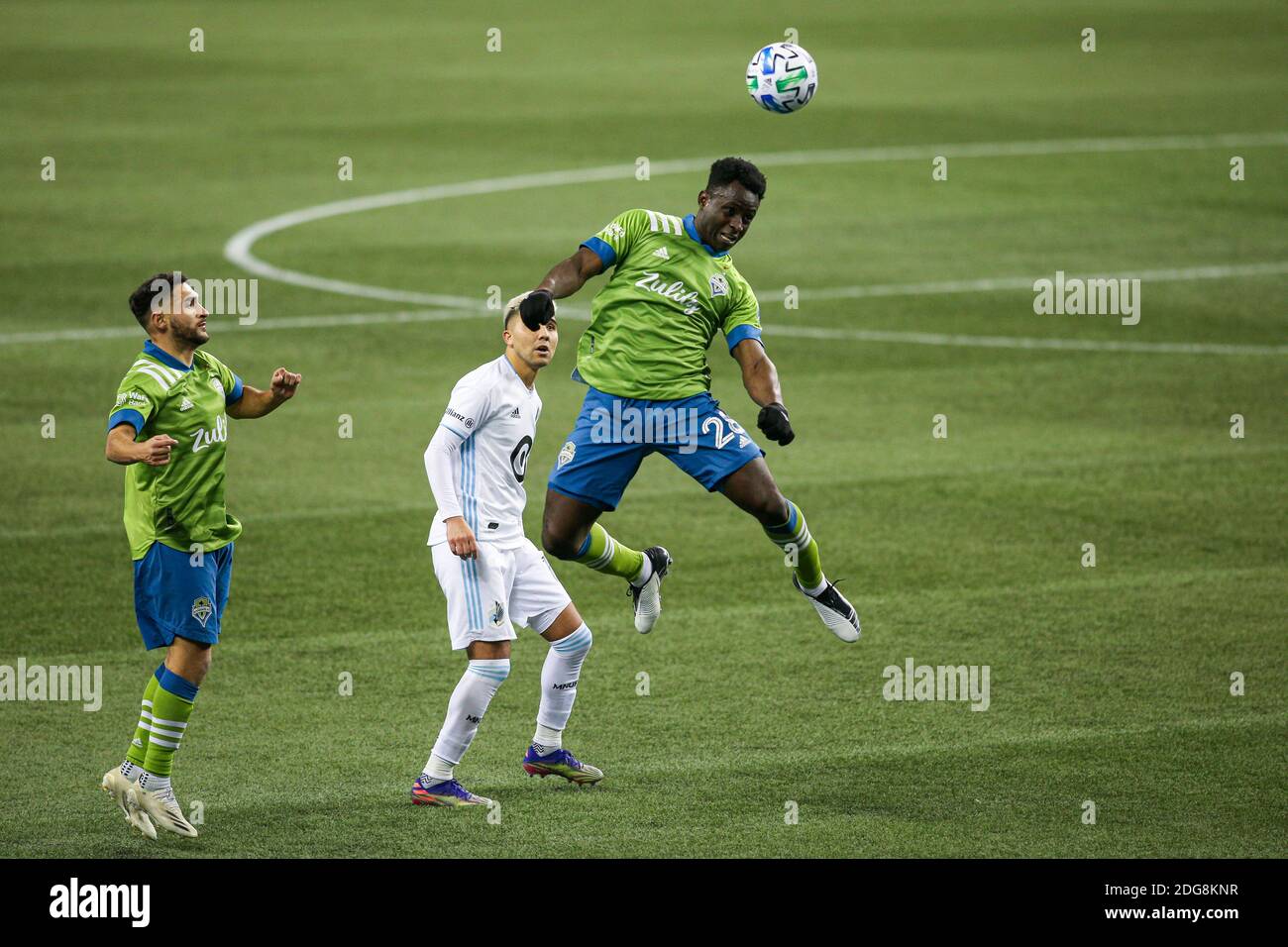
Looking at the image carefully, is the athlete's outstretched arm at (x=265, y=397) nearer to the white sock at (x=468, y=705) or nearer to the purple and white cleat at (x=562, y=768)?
the white sock at (x=468, y=705)

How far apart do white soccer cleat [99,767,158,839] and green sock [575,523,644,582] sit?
2.88 meters

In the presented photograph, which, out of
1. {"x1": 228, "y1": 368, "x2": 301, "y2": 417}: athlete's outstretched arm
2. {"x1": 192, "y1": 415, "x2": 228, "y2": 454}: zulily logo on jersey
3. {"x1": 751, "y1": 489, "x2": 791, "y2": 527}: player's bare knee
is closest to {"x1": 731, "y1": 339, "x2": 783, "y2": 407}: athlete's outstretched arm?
{"x1": 751, "y1": 489, "x2": 791, "y2": 527}: player's bare knee

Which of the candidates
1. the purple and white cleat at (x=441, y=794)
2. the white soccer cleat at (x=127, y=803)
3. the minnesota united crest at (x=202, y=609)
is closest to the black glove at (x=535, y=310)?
the minnesota united crest at (x=202, y=609)

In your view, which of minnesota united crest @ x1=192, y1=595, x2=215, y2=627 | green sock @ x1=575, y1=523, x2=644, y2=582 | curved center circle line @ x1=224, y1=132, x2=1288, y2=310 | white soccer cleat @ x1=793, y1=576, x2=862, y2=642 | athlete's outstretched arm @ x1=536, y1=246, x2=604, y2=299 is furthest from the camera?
curved center circle line @ x1=224, y1=132, x2=1288, y2=310

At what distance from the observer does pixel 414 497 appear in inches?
583

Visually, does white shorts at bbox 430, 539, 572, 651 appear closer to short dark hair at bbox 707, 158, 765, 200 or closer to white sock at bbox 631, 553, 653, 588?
white sock at bbox 631, 553, 653, 588

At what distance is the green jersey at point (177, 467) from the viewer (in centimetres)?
850

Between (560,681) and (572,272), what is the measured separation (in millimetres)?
2129

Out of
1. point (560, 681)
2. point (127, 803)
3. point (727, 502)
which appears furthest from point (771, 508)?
point (727, 502)

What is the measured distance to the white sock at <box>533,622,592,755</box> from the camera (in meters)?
9.29

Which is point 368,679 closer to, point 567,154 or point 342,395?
point 342,395

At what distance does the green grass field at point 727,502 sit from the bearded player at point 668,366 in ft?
3.90

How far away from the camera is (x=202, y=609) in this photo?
861 centimetres

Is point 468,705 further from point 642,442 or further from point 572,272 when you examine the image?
point 572,272
